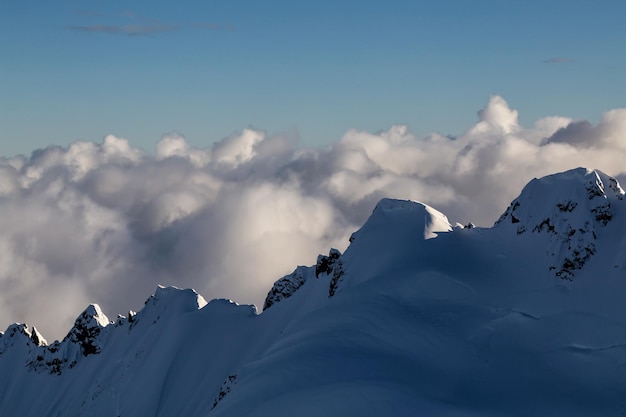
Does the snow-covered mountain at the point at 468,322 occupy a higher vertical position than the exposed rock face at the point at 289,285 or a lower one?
lower

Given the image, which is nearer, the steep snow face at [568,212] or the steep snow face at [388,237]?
the steep snow face at [568,212]

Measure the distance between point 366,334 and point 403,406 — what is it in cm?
1437

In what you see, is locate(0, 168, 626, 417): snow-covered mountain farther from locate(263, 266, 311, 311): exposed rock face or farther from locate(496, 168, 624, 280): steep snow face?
locate(263, 266, 311, 311): exposed rock face

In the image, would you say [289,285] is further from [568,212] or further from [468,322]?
[468,322]

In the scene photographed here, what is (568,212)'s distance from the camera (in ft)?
284

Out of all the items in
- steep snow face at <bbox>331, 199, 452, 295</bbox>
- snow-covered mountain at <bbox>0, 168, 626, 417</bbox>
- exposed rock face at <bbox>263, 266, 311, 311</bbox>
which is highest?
exposed rock face at <bbox>263, 266, 311, 311</bbox>

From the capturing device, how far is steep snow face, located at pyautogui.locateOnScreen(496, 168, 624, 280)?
83312 mm

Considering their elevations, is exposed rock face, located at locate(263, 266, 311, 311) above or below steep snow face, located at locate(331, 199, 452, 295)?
above

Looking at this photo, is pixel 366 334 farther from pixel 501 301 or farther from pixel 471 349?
pixel 501 301

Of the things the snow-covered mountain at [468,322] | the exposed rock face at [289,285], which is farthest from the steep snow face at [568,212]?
the exposed rock face at [289,285]

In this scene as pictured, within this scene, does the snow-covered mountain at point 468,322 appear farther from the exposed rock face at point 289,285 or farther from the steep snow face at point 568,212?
the exposed rock face at point 289,285

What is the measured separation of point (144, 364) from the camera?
175 meters

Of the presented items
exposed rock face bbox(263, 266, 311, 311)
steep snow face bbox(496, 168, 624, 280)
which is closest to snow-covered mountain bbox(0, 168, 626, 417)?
steep snow face bbox(496, 168, 624, 280)

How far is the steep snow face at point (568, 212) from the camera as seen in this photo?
83312 millimetres
